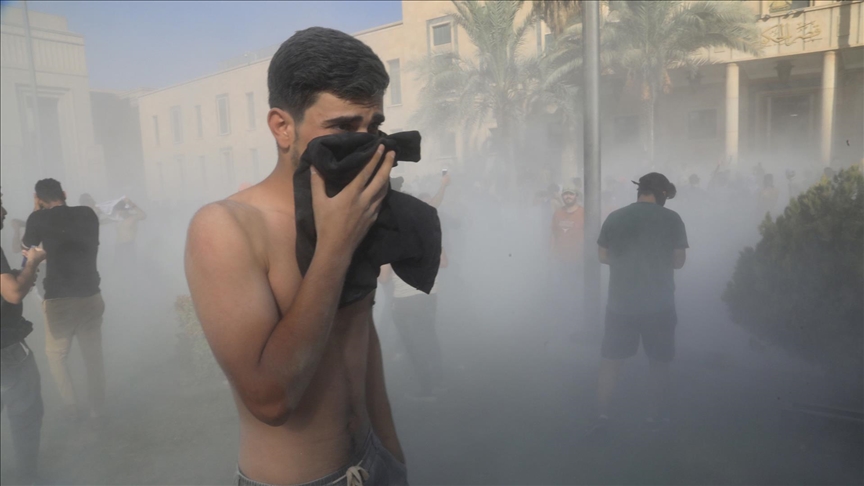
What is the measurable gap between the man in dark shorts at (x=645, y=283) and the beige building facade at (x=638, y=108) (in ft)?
2.20

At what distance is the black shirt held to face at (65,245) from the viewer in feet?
14.5

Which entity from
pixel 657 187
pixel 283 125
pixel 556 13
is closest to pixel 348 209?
pixel 283 125

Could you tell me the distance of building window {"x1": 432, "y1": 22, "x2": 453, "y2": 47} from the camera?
514cm

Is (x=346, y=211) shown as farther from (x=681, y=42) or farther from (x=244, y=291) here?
(x=681, y=42)

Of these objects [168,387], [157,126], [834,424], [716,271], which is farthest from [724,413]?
[157,126]

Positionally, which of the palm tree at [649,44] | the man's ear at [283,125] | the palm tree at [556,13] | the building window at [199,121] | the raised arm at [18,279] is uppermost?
the palm tree at [556,13]

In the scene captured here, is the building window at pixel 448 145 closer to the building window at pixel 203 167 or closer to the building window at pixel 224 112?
the building window at pixel 224 112

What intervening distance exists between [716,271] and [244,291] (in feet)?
12.5

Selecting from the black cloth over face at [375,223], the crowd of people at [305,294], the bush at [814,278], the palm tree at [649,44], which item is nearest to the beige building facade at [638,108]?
the palm tree at [649,44]

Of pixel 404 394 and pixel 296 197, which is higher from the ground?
pixel 296 197

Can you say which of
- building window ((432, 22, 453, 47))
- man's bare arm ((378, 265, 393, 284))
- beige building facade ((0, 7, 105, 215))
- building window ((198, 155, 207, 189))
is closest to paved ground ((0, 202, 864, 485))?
man's bare arm ((378, 265, 393, 284))

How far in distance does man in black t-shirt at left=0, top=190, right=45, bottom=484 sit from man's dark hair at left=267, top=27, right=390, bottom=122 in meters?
3.12

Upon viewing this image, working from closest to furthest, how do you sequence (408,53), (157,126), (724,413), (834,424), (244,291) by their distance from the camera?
(244,291)
(834,424)
(724,413)
(408,53)
(157,126)

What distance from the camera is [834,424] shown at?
352 cm
